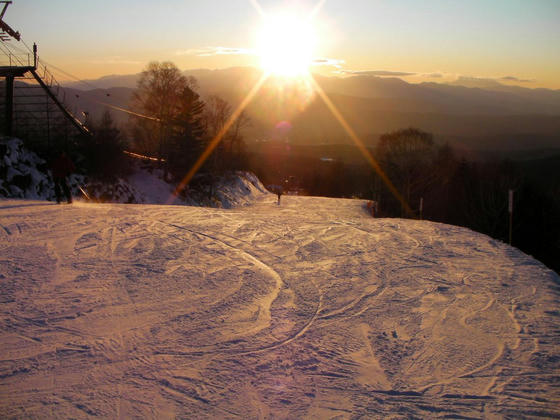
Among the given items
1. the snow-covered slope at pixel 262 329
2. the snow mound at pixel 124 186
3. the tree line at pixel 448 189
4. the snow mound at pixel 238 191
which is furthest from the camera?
the snow mound at pixel 238 191

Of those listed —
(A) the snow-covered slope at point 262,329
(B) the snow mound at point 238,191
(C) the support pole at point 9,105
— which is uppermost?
(C) the support pole at point 9,105

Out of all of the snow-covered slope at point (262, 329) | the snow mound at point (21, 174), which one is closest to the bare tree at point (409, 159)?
the snow mound at point (21, 174)

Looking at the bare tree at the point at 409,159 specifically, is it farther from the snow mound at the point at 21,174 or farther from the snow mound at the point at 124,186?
the snow mound at the point at 21,174

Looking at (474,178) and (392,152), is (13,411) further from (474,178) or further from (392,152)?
(474,178)

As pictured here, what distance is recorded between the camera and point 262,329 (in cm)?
651

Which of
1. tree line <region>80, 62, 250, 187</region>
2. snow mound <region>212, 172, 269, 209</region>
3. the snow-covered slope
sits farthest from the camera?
tree line <region>80, 62, 250, 187</region>

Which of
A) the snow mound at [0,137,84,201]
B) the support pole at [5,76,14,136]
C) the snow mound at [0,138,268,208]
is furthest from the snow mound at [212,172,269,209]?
the support pole at [5,76,14,136]

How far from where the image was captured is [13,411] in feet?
14.0

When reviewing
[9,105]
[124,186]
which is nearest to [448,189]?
[124,186]

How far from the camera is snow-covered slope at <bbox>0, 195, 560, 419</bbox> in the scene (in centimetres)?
469

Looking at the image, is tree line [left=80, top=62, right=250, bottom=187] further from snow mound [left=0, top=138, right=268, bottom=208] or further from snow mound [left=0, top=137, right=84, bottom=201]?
snow mound [left=0, top=137, right=84, bottom=201]

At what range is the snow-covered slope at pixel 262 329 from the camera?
15.4 ft

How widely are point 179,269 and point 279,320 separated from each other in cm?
320

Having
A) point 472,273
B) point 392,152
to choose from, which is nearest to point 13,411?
point 472,273
